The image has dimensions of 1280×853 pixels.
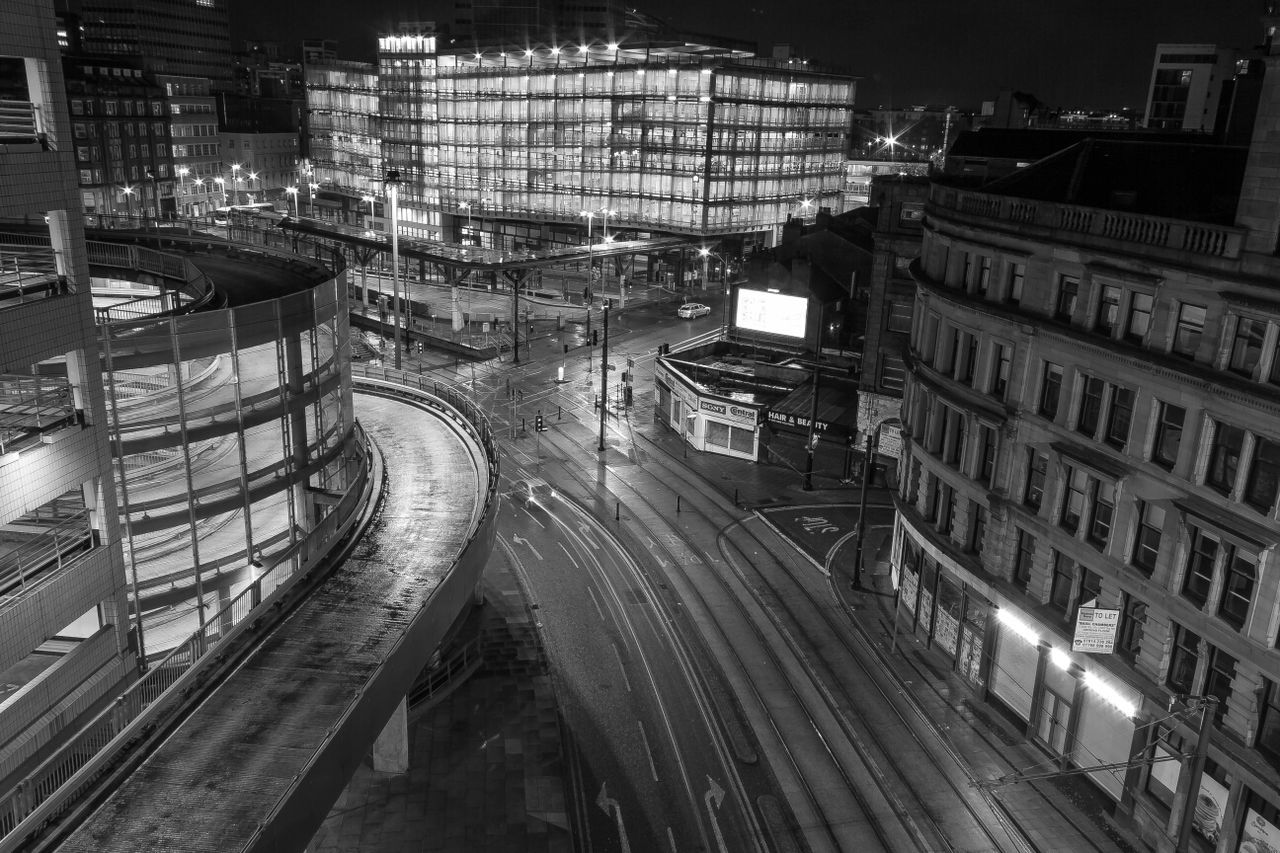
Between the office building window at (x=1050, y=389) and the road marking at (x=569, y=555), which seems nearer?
the office building window at (x=1050, y=389)

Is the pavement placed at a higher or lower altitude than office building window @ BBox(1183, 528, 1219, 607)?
lower

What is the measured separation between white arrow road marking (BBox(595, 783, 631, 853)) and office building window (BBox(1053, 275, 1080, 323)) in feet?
69.3

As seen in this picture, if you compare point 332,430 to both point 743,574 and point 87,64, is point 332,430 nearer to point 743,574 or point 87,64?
point 743,574

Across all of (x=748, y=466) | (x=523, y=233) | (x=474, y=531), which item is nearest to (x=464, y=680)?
(x=474, y=531)

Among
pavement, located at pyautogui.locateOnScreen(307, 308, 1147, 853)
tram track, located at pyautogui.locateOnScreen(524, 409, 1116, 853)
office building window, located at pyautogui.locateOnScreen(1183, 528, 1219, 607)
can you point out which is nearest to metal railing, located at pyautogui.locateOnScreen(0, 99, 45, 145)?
pavement, located at pyautogui.locateOnScreen(307, 308, 1147, 853)

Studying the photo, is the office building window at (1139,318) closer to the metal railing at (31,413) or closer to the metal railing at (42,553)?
the metal railing at (31,413)

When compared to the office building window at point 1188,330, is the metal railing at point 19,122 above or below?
above

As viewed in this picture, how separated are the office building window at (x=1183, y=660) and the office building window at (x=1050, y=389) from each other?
8.03 meters

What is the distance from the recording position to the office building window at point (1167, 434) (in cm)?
2709

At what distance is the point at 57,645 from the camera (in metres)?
21.2

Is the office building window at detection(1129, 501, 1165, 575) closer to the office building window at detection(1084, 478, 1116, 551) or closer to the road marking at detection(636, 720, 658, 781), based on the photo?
the office building window at detection(1084, 478, 1116, 551)

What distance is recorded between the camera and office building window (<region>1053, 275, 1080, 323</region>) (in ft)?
102

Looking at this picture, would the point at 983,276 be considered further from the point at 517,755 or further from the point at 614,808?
the point at 517,755

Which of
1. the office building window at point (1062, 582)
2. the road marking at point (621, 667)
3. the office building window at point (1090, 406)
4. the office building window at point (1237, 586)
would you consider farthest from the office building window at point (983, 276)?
the road marking at point (621, 667)
